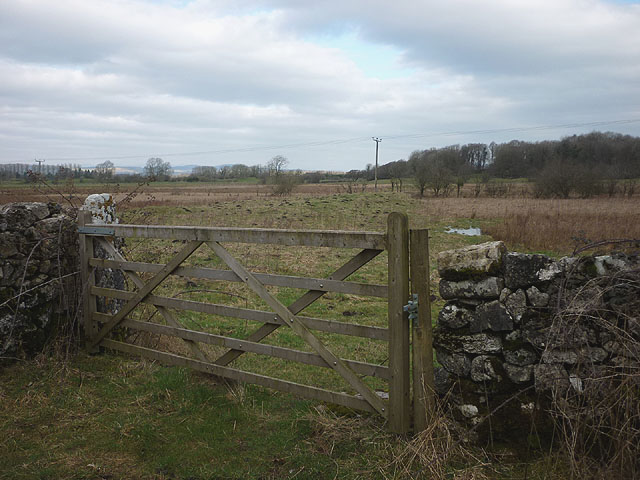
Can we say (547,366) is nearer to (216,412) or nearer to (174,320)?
(216,412)

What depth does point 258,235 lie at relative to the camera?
4699 millimetres

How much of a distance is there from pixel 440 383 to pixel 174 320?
3.15 m

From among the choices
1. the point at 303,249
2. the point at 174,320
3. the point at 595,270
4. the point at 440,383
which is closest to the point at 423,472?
the point at 440,383

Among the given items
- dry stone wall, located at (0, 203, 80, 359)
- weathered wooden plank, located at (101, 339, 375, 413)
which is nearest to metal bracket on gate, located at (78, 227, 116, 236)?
dry stone wall, located at (0, 203, 80, 359)

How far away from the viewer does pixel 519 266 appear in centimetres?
372

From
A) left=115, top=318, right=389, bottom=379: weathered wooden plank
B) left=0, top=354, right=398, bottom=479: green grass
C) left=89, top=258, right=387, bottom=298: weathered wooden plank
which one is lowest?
left=0, top=354, right=398, bottom=479: green grass

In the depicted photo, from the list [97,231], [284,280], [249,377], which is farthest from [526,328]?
[97,231]

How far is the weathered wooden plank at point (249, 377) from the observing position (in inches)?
169

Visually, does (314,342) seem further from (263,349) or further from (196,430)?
(196,430)

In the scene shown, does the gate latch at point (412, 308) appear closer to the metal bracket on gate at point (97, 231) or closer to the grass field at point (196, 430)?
the grass field at point (196, 430)

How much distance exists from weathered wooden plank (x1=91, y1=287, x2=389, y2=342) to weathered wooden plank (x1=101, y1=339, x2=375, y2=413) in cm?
39

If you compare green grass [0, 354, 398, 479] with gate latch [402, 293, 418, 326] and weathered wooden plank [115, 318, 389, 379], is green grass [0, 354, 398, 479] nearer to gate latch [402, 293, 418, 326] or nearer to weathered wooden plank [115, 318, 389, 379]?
weathered wooden plank [115, 318, 389, 379]

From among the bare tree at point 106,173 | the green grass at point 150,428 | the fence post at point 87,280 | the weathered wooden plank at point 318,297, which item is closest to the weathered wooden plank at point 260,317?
the weathered wooden plank at point 318,297

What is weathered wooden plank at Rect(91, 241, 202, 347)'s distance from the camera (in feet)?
16.6
